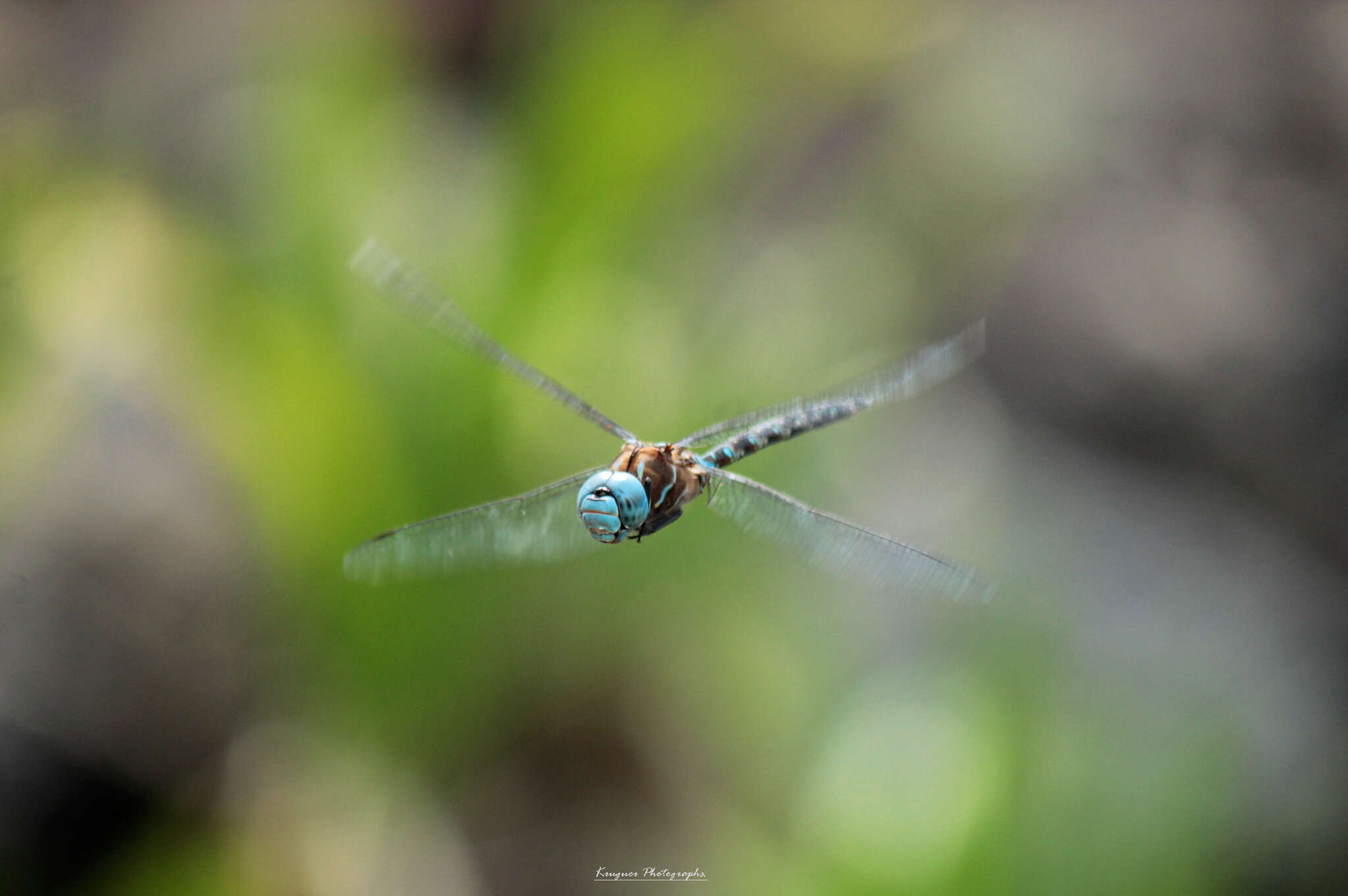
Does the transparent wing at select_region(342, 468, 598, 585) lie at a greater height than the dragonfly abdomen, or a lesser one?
lesser

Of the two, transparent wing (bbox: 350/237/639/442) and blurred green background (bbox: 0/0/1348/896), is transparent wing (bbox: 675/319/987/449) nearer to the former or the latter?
transparent wing (bbox: 350/237/639/442)

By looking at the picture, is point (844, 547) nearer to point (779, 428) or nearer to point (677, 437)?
point (779, 428)

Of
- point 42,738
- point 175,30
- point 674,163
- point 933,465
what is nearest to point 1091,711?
point 933,465

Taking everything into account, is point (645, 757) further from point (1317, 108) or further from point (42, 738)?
point (1317, 108)

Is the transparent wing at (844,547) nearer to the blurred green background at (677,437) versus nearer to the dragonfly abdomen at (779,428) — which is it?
the dragonfly abdomen at (779,428)

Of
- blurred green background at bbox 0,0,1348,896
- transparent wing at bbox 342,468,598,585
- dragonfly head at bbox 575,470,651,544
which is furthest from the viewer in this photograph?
blurred green background at bbox 0,0,1348,896

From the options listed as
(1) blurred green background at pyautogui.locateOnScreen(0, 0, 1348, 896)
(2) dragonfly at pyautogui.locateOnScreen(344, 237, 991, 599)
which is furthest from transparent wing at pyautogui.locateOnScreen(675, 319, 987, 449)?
(1) blurred green background at pyautogui.locateOnScreen(0, 0, 1348, 896)

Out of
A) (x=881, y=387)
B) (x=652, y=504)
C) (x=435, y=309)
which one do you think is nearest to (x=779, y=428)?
(x=881, y=387)

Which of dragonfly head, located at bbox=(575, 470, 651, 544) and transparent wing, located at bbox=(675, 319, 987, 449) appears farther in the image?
transparent wing, located at bbox=(675, 319, 987, 449)
